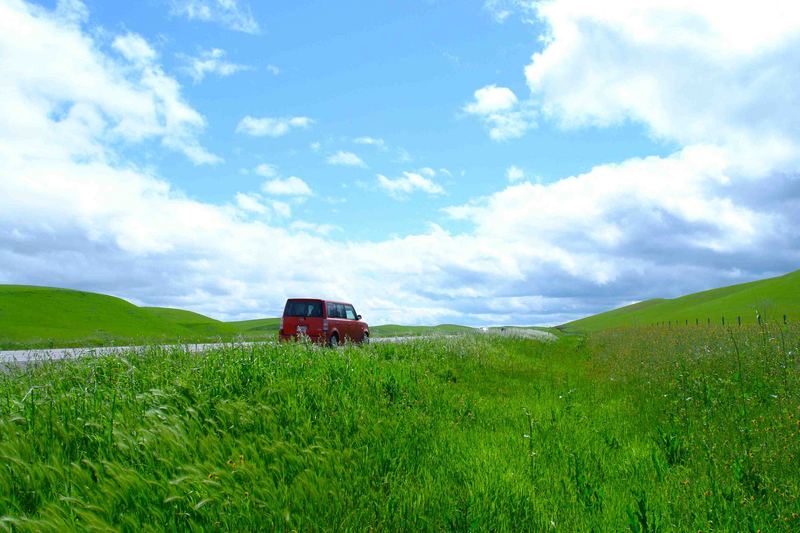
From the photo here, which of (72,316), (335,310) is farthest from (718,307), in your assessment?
(72,316)

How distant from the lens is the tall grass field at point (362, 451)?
15.2ft

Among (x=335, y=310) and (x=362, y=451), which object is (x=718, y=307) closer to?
(x=335, y=310)

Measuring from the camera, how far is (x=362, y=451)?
19.6ft

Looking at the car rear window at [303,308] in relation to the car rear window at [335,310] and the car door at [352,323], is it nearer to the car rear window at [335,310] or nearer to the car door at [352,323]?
the car rear window at [335,310]

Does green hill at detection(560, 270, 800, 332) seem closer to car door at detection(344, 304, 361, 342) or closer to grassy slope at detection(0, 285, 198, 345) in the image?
car door at detection(344, 304, 361, 342)

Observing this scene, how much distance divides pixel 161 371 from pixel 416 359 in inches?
250

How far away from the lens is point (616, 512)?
4.97 metres

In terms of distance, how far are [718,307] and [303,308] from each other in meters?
74.5

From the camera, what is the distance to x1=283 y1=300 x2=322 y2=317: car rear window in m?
21.8

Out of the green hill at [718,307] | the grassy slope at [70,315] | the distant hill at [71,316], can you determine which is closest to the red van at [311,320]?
the distant hill at [71,316]

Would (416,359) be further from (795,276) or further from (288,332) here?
(795,276)

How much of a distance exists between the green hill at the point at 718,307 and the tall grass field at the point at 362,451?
142 ft

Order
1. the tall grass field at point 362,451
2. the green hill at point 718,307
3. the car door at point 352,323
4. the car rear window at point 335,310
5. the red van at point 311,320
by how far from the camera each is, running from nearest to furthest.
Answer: the tall grass field at point 362,451 < the red van at point 311,320 < the car rear window at point 335,310 < the car door at point 352,323 < the green hill at point 718,307

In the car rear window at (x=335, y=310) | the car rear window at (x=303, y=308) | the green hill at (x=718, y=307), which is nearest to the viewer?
the car rear window at (x=303, y=308)
